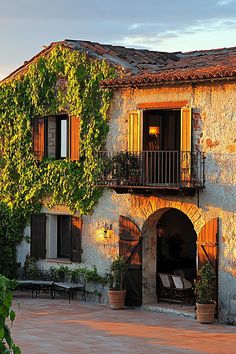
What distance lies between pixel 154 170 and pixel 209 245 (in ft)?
7.39

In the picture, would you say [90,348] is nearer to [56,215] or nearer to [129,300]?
[129,300]

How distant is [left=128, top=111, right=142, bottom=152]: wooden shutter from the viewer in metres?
20.4

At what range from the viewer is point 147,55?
2327 centimetres

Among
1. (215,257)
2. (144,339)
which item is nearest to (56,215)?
(215,257)

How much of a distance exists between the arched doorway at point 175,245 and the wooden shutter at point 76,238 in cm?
214

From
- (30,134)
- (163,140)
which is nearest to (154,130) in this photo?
(163,140)

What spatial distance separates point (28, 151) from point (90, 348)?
949cm

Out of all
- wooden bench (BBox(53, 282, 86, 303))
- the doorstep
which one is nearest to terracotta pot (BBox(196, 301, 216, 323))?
the doorstep

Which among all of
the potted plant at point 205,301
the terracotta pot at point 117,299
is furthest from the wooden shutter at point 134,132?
the potted plant at point 205,301

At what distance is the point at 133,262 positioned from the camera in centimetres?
2075

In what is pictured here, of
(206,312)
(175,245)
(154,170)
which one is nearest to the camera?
(206,312)

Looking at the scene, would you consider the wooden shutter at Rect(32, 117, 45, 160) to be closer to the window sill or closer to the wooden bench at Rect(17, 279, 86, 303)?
the window sill

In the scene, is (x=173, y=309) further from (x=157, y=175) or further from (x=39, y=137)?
(x=39, y=137)

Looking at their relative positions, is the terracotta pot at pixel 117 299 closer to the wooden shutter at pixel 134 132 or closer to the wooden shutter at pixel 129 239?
the wooden shutter at pixel 129 239
